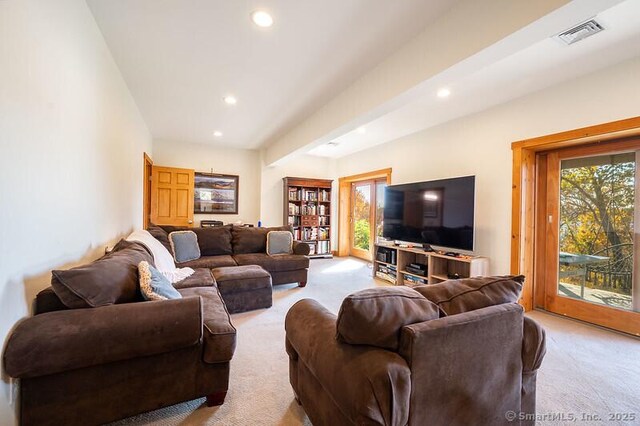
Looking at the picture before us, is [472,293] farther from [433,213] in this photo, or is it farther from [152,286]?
[433,213]

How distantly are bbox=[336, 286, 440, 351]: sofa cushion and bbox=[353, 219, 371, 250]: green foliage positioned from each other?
5.01m

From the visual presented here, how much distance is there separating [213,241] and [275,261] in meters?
1.02

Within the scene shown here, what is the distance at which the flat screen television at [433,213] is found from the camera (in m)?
3.30

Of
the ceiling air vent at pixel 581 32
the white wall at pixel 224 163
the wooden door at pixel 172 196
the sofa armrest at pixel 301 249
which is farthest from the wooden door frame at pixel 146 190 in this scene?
the ceiling air vent at pixel 581 32

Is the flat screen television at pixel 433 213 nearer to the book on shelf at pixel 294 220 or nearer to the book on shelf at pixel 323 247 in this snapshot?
the book on shelf at pixel 323 247

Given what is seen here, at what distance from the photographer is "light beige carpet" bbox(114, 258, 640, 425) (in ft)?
4.94

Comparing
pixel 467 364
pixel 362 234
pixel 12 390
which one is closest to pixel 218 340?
pixel 12 390

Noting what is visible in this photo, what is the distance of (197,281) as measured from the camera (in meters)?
2.63

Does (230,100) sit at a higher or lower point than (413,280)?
higher

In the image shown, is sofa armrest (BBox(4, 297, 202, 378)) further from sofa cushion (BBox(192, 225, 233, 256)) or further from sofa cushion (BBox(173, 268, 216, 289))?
sofa cushion (BBox(192, 225, 233, 256))

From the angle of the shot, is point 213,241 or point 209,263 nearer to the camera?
point 209,263

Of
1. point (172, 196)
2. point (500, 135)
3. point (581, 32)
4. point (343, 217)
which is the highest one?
point (581, 32)

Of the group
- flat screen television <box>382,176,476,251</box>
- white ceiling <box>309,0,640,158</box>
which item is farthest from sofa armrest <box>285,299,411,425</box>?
flat screen television <box>382,176,476,251</box>

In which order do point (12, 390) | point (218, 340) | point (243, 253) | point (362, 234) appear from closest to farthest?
point (12, 390) → point (218, 340) → point (243, 253) → point (362, 234)
